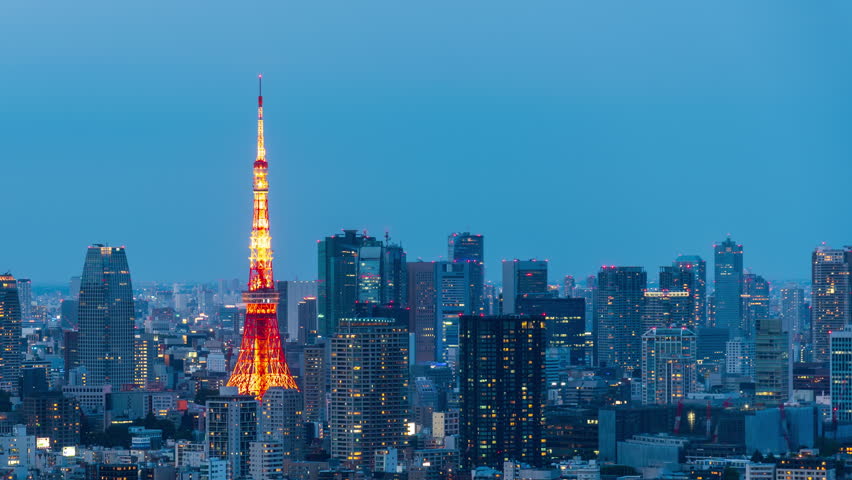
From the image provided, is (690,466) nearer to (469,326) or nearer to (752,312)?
(469,326)

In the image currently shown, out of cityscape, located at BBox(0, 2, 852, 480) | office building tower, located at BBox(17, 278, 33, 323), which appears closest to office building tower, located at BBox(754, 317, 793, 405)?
cityscape, located at BBox(0, 2, 852, 480)

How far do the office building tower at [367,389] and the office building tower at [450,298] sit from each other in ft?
63.4

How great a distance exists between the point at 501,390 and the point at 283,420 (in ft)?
17.3

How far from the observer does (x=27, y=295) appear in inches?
3728

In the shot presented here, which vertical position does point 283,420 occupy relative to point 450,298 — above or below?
below

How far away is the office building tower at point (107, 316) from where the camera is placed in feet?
249

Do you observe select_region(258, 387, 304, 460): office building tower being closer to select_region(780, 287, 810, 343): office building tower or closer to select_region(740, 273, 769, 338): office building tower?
select_region(780, 287, 810, 343): office building tower

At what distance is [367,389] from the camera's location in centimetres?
5450

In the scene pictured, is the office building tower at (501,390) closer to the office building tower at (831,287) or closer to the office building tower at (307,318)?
the office building tower at (831,287)

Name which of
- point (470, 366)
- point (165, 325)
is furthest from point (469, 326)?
point (165, 325)

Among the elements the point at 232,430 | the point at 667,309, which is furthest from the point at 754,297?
the point at 232,430

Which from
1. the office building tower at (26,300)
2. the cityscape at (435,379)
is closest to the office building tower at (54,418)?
the cityscape at (435,379)

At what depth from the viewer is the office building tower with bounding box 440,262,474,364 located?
77938 mm

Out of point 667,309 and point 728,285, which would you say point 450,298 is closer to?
point 667,309
